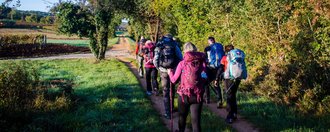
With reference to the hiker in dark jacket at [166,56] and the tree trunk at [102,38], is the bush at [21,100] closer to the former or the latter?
the hiker in dark jacket at [166,56]

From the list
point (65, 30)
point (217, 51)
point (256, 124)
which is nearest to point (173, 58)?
point (217, 51)

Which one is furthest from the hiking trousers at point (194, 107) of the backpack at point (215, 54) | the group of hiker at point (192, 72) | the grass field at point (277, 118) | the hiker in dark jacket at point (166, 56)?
the backpack at point (215, 54)

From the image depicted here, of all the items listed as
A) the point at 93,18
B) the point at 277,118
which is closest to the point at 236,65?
the point at 277,118

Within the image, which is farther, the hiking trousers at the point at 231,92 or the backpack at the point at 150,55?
the backpack at the point at 150,55

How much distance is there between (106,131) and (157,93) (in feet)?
13.9

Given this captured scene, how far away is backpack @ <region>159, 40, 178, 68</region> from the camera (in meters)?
7.27

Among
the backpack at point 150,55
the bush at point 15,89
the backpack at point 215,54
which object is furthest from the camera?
the backpack at point 150,55

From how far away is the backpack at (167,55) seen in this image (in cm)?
727

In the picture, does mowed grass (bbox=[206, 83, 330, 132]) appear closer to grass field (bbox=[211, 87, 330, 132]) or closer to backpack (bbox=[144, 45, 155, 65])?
grass field (bbox=[211, 87, 330, 132])

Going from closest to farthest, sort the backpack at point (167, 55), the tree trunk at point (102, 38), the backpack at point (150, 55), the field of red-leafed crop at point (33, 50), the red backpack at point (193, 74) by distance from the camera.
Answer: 1. the red backpack at point (193, 74)
2. the backpack at point (167, 55)
3. the backpack at point (150, 55)
4. the tree trunk at point (102, 38)
5. the field of red-leafed crop at point (33, 50)

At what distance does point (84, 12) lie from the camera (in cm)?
2848

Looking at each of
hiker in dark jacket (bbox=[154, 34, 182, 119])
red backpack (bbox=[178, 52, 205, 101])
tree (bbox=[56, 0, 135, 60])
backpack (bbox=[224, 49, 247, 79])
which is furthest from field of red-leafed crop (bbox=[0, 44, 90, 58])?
red backpack (bbox=[178, 52, 205, 101])

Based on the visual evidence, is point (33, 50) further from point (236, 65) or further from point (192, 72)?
point (192, 72)

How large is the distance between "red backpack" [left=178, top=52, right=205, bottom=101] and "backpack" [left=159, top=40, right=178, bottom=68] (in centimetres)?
180
